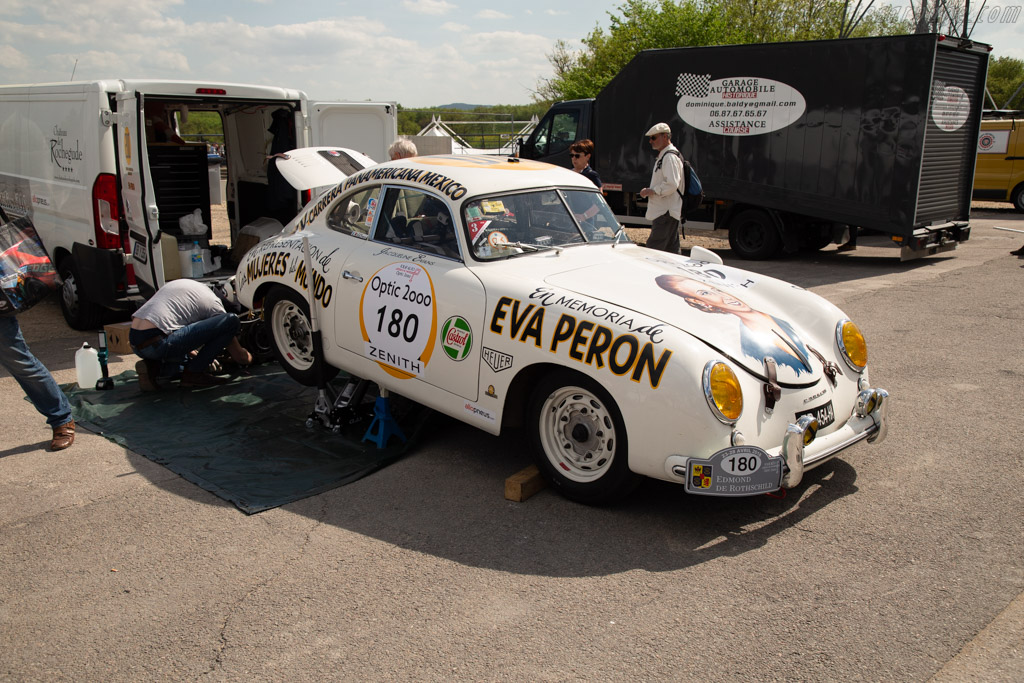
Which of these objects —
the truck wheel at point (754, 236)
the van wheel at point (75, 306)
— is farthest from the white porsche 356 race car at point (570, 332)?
the truck wheel at point (754, 236)

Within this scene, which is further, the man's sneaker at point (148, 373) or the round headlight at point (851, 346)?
the man's sneaker at point (148, 373)

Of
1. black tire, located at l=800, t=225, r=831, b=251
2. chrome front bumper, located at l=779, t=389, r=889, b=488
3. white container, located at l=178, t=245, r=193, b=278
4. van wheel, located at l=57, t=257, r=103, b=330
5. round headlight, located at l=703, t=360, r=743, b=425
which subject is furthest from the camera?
black tire, located at l=800, t=225, r=831, b=251

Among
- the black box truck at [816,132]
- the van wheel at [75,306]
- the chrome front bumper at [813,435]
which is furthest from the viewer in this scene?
the black box truck at [816,132]

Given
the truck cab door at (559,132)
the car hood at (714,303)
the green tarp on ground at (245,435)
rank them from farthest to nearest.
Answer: the truck cab door at (559,132) < the green tarp on ground at (245,435) < the car hood at (714,303)

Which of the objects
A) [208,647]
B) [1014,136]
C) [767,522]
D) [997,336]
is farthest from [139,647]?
[1014,136]

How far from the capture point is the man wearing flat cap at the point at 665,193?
27.3ft

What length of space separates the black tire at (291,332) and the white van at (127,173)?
1.70 meters

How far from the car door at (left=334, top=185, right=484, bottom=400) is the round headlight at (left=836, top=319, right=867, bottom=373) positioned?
2.15 meters

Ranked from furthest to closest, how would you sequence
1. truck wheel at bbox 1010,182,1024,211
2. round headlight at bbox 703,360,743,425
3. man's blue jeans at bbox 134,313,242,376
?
truck wheel at bbox 1010,182,1024,211
man's blue jeans at bbox 134,313,242,376
round headlight at bbox 703,360,743,425

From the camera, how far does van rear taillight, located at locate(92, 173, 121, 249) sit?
23.9 ft

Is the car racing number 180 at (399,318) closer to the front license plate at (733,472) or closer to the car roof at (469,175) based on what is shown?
the car roof at (469,175)

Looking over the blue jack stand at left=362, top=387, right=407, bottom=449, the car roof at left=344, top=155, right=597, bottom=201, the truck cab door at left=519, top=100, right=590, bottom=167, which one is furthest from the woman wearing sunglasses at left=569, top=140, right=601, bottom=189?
the truck cab door at left=519, top=100, right=590, bottom=167

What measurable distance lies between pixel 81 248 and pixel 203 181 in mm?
1965

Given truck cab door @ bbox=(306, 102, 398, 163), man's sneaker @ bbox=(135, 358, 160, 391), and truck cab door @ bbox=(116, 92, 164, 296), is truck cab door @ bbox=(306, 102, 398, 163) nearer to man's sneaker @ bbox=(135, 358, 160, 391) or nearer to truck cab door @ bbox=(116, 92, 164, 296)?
truck cab door @ bbox=(116, 92, 164, 296)
